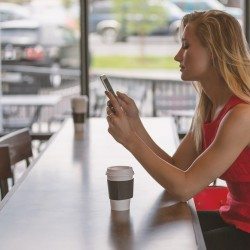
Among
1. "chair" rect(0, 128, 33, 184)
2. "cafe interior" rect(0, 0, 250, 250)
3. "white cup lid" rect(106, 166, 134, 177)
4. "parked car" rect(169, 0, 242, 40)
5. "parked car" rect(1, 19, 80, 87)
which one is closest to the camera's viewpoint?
"cafe interior" rect(0, 0, 250, 250)

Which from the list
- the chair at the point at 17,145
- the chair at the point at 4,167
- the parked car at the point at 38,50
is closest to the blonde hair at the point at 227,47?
the chair at the point at 4,167

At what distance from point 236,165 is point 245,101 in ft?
0.65

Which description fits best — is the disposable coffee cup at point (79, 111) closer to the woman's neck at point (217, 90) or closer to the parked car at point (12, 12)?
the woman's neck at point (217, 90)

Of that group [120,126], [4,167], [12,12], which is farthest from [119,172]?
[12,12]

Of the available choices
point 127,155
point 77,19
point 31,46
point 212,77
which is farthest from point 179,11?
point 212,77

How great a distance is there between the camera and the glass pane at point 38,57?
4871 mm

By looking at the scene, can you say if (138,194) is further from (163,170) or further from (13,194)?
(13,194)

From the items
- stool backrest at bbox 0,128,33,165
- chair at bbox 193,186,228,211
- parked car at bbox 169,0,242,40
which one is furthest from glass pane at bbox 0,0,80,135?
chair at bbox 193,186,228,211

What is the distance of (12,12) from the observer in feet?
16.0

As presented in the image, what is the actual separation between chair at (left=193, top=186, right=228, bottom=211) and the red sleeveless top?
0.26m

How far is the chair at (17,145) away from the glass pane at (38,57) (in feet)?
6.73

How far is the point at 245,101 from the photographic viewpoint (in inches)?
73.2

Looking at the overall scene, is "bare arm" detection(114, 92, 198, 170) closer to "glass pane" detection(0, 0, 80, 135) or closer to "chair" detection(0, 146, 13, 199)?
"chair" detection(0, 146, 13, 199)

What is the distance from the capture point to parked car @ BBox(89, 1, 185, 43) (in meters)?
4.84
